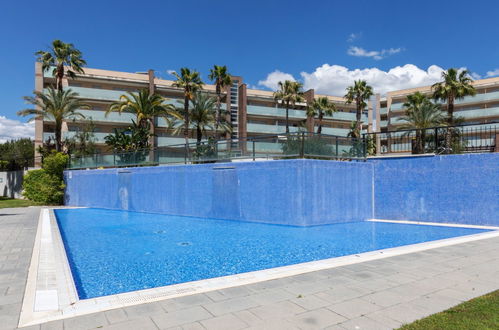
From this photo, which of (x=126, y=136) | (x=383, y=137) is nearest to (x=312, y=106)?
(x=126, y=136)

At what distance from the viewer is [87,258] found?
8.91m

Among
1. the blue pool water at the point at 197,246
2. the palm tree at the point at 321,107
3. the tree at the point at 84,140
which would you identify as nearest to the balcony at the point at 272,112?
the palm tree at the point at 321,107

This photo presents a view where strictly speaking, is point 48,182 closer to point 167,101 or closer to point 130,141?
point 130,141

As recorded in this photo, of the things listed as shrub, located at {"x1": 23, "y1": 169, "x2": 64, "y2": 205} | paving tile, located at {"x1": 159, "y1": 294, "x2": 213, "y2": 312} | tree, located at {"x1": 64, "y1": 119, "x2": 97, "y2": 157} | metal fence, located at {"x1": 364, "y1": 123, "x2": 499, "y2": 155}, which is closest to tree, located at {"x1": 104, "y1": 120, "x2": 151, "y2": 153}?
tree, located at {"x1": 64, "y1": 119, "x2": 97, "y2": 157}

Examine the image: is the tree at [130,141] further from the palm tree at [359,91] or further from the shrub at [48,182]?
the palm tree at [359,91]

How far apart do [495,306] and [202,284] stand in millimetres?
4023

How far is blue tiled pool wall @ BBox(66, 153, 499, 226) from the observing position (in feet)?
42.2

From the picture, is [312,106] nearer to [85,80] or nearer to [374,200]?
[85,80]

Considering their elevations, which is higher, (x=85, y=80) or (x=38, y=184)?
(x=85, y=80)

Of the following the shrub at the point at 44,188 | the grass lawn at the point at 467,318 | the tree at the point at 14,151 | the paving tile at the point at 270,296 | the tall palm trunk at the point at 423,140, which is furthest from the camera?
the tree at the point at 14,151

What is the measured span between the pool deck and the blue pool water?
1.79m

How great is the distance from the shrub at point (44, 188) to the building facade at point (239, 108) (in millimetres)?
8666

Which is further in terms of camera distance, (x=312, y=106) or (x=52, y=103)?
(x=312, y=106)

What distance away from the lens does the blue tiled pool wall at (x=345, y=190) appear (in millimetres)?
12859
